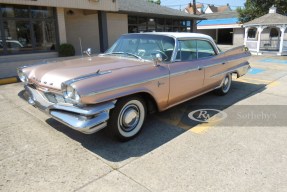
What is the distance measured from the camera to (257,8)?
25.5 meters

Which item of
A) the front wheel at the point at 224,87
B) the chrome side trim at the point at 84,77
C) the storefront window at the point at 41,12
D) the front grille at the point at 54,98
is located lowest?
the front wheel at the point at 224,87

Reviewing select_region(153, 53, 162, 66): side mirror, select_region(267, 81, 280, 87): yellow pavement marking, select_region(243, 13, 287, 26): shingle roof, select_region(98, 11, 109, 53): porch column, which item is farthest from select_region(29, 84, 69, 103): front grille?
select_region(243, 13, 287, 26): shingle roof

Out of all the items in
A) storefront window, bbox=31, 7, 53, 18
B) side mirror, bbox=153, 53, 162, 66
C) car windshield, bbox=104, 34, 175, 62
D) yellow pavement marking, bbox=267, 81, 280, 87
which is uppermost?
storefront window, bbox=31, 7, 53, 18

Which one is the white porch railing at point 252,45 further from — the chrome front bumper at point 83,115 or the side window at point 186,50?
the chrome front bumper at point 83,115

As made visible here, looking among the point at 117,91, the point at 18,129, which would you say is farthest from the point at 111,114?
the point at 18,129

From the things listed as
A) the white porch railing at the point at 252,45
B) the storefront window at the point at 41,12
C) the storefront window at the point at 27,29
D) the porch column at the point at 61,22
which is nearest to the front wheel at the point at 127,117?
the storefront window at the point at 27,29

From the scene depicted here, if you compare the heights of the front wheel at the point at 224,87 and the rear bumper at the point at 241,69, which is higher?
the rear bumper at the point at 241,69

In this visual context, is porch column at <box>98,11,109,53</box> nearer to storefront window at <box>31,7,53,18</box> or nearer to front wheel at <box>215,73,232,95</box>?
storefront window at <box>31,7,53,18</box>

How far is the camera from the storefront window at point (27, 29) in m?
10.7

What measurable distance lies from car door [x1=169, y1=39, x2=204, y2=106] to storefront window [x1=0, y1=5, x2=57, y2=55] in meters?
8.90

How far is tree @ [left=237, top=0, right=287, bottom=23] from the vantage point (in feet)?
80.9

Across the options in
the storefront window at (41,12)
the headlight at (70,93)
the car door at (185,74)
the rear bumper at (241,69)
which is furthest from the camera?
the storefront window at (41,12)

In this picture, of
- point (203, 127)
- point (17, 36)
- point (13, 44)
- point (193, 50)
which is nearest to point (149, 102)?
point (203, 127)

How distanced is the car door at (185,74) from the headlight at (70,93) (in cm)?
176
